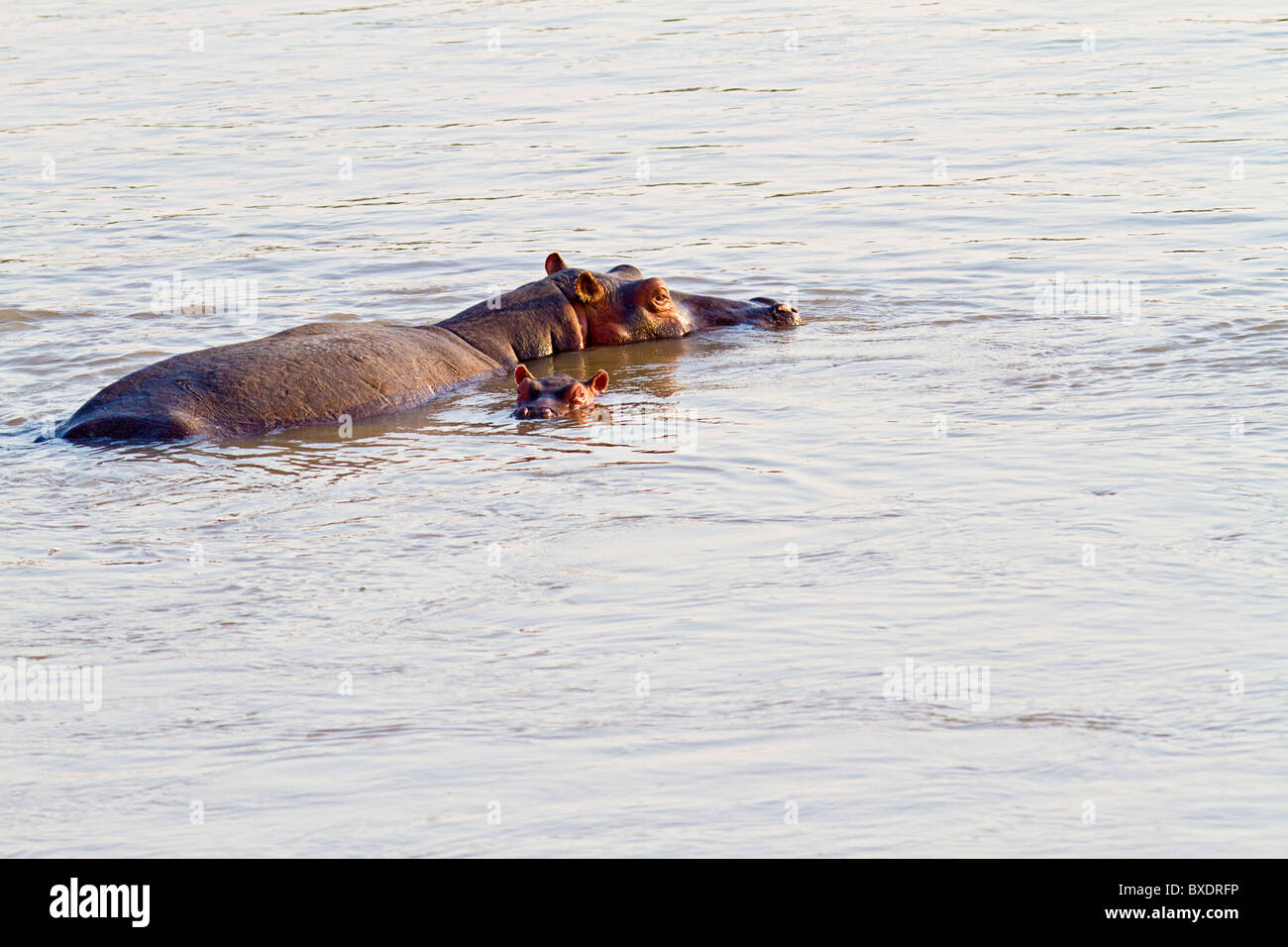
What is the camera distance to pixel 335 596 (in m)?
6.46

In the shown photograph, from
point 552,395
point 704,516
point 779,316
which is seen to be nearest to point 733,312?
point 779,316

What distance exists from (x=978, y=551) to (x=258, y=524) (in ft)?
10.1

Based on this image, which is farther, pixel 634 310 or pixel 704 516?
pixel 634 310

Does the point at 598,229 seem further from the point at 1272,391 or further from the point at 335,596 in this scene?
the point at 335,596

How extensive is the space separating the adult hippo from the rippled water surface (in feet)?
0.70

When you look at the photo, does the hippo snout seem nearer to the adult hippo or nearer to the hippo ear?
the adult hippo

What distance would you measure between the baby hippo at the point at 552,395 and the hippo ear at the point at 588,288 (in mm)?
1584

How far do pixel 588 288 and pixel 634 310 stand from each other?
38cm

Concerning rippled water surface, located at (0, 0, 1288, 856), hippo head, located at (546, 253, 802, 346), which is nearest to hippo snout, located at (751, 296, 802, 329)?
hippo head, located at (546, 253, 802, 346)

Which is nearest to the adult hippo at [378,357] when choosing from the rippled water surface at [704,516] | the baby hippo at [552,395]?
the rippled water surface at [704,516]

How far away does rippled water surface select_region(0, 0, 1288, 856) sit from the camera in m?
4.61

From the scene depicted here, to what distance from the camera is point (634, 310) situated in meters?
11.6

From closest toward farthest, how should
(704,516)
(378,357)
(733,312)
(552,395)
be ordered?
(704,516)
(552,395)
(378,357)
(733,312)

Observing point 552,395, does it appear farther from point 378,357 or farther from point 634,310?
point 634,310
